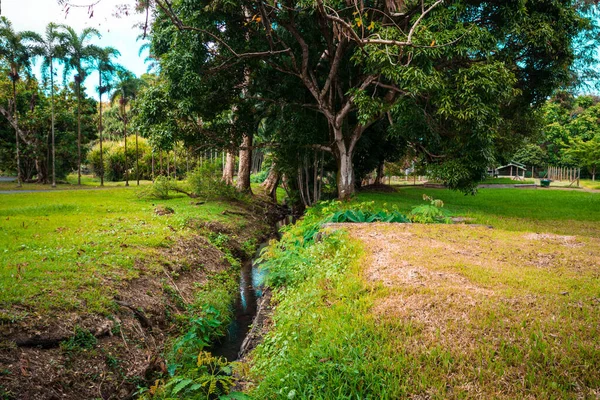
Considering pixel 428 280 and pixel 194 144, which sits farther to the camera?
pixel 194 144

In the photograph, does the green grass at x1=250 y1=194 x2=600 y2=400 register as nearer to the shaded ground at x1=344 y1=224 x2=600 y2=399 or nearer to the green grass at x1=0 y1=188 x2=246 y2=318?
the shaded ground at x1=344 y1=224 x2=600 y2=399

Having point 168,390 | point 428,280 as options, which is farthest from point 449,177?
point 168,390

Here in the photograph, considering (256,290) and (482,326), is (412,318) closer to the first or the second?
(482,326)

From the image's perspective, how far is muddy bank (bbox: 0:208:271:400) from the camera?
3975 mm

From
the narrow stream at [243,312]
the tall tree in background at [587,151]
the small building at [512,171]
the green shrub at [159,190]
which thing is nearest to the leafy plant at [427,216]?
the narrow stream at [243,312]

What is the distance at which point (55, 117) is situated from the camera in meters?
31.8

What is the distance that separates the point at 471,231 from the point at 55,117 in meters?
33.7

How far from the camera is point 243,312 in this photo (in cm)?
768

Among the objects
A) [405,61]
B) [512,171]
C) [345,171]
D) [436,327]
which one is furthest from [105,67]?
[512,171]

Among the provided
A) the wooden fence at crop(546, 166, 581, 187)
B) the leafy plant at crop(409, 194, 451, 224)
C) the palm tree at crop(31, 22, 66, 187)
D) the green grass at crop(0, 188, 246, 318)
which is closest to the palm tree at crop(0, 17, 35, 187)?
the palm tree at crop(31, 22, 66, 187)

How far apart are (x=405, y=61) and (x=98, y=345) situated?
10868 mm

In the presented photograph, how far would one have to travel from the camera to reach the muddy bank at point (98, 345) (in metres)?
3.97

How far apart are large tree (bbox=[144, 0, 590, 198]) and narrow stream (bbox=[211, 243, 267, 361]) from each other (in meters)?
5.93

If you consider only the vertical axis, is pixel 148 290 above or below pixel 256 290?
above
